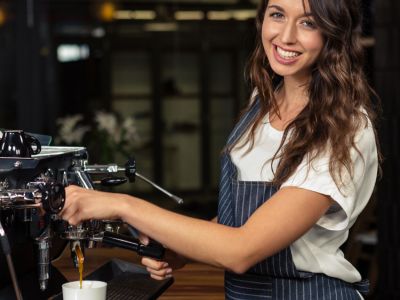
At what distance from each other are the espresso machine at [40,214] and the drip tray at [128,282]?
0.10 metres

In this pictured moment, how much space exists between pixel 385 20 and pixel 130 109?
1805 millimetres

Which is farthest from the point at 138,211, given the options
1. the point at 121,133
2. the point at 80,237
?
the point at 121,133

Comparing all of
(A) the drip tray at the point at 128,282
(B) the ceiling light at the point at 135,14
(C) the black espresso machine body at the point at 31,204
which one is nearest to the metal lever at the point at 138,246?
(C) the black espresso machine body at the point at 31,204

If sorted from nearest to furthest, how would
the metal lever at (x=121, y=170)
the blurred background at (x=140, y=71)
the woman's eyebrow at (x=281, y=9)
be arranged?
1. the woman's eyebrow at (x=281, y=9)
2. the metal lever at (x=121, y=170)
3. the blurred background at (x=140, y=71)

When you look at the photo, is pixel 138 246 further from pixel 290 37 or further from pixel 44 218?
pixel 290 37

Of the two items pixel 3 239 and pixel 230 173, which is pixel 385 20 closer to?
pixel 230 173

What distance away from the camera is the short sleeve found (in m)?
1.58

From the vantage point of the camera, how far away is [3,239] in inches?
52.6

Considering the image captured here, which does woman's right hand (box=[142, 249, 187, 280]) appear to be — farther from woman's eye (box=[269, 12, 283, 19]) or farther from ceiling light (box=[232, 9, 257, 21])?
ceiling light (box=[232, 9, 257, 21])

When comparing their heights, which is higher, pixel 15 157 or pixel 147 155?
pixel 15 157

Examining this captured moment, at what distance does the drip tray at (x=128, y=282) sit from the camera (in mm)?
1861

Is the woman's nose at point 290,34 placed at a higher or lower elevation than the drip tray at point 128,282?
higher

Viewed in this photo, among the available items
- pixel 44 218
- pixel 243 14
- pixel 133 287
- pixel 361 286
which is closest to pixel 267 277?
pixel 361 286

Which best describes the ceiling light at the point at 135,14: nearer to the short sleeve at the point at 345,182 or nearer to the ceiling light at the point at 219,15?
the ceiling light at the point at 219,15
